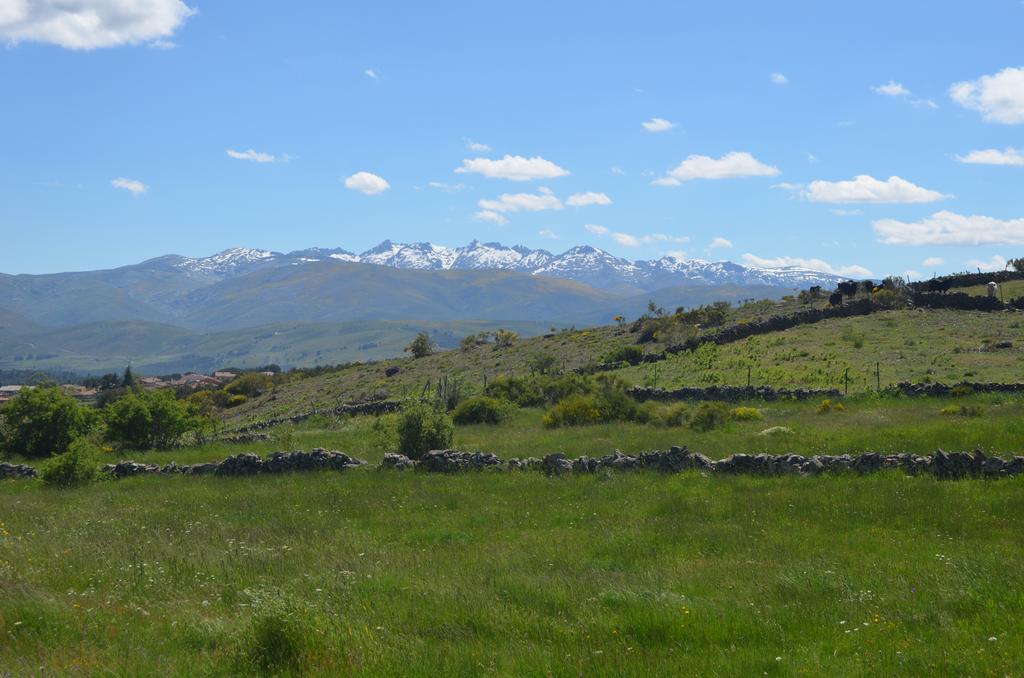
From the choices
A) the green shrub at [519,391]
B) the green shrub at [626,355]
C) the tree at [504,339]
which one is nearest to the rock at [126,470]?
the green shrub at [519,391]

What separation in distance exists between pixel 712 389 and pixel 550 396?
9203 mm

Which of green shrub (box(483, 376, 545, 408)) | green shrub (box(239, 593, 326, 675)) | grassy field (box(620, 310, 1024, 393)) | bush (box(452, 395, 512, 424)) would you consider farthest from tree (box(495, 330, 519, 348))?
green shrub (box(239, 593, 326, 675))

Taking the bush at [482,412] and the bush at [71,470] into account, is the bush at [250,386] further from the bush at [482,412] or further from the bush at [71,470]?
the bush at [71,470]

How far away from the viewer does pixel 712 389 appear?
127 feet

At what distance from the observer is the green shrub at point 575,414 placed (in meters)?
34.6

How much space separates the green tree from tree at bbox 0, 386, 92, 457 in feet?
4.88

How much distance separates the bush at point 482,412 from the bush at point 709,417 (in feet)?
35.5

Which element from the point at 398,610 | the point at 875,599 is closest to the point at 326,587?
the point at 398,610

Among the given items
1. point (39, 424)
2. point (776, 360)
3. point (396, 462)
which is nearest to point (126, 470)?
point (396, 462)

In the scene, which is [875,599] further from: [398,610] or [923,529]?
[398,610]

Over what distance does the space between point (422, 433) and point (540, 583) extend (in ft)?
54.5

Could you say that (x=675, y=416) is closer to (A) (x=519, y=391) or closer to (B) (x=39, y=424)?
(A) (x=519, y=391)

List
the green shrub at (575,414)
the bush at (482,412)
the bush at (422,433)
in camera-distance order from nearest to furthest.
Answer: the bush at (422,433), the green shrub at (575,414), the bush at (482,412)

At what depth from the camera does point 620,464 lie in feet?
69.9
